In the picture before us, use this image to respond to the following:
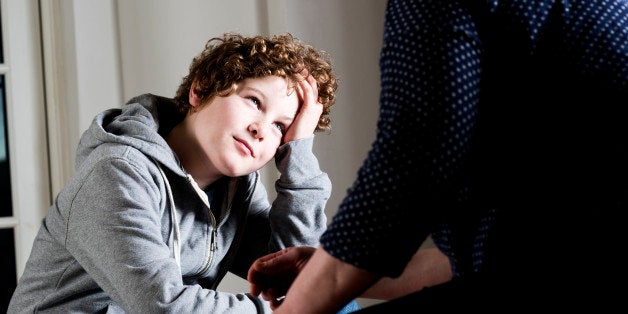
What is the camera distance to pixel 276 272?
3.82ft

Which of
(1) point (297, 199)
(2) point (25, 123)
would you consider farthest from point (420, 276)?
(2) point (25, 123)

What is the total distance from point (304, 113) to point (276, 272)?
1.56 feet

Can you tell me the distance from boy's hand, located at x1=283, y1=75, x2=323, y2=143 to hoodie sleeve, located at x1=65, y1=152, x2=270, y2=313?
1.11ft

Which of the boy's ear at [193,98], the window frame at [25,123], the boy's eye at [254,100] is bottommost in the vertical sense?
the window frame at [25,123]

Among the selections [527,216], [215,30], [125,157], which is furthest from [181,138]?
[527,216]

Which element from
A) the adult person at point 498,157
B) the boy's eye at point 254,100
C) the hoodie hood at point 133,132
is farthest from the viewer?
the boy's eye at point 254,100

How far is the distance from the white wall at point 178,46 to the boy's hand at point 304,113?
60 cm

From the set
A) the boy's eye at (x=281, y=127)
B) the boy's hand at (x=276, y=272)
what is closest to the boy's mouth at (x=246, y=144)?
the boy's eye at (x=281, y=127)

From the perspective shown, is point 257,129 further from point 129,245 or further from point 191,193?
point 129,245

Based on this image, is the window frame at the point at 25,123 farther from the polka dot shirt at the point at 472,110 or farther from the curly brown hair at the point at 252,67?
the polka dot shirt at the point at 472,110

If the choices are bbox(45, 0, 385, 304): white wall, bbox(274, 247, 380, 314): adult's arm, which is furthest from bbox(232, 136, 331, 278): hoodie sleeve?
bbox(274, 247, 380, 314): adult's arm

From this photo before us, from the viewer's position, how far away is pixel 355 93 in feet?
7.43

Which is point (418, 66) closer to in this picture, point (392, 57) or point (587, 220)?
point (392, 57)

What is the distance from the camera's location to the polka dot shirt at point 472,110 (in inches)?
31.0
